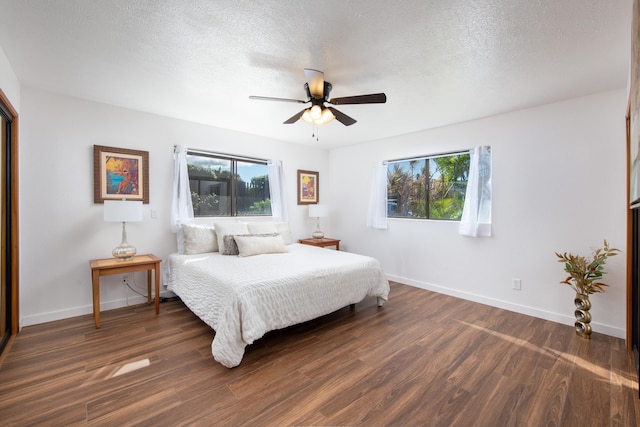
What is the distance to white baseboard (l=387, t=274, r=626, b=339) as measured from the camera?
269 cm

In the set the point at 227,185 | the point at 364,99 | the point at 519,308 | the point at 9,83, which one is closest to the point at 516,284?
the point at 519,308

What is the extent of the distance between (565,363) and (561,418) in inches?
30.1

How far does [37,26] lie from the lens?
5.96 ft

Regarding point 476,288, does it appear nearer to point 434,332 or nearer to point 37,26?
point 434,332

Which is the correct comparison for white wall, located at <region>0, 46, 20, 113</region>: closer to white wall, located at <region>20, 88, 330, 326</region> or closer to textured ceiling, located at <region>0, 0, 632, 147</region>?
textured ceiling, located at <region>0, 0, 632, 147</region>

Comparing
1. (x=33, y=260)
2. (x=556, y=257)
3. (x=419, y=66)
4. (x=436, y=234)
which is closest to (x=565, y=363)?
(x=556, y=257)

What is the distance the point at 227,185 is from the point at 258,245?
129 cm

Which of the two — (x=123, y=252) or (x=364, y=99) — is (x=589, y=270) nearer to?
(x=364, y=99)

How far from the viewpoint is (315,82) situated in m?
2.24

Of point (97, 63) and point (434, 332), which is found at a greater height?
point (97, 63)

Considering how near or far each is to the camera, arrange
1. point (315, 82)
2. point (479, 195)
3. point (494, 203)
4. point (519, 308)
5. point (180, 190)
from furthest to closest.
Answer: point (180, 190) → point (479, 195) → point (494, 203) → point (519, 308) → point (315, 82)

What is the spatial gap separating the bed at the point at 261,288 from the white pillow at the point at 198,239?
95 millimetres

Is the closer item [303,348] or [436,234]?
[303,348]

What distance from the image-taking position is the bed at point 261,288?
2.16 meters
